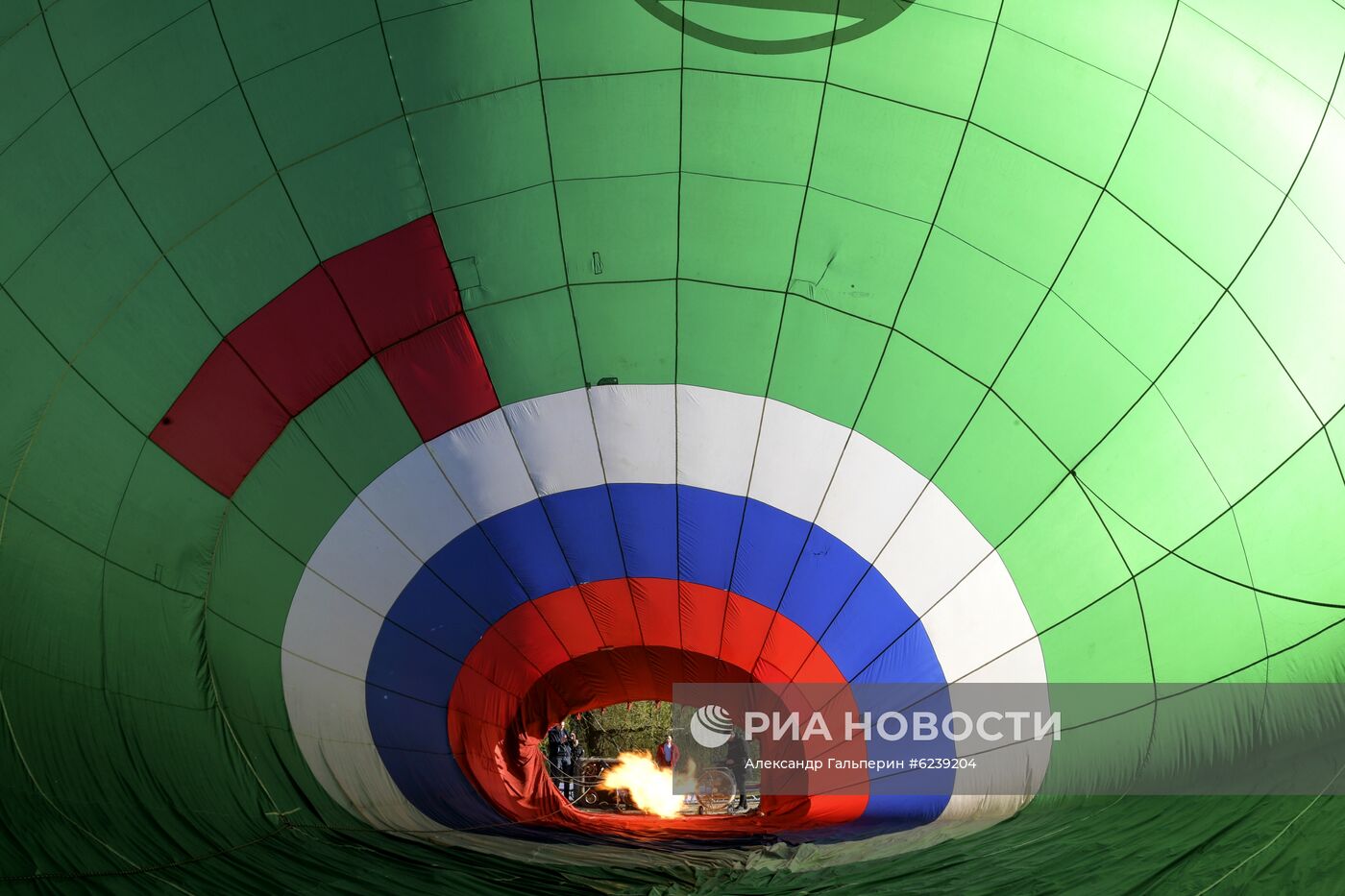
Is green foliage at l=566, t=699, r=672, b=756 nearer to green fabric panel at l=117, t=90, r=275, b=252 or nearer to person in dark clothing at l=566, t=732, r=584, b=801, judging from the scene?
person in dark clothing at l=566, t=732, r=584, b=801

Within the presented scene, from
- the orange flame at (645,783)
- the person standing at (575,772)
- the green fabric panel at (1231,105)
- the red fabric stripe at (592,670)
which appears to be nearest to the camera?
the green fabric panel at (1231,105)

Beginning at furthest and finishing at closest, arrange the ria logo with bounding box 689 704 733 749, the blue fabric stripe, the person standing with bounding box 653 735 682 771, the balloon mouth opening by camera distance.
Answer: the person standing with bounding box 653 735 682 771 < the ria logo with bounding box 689 704 733 749 < the balloon mouth opening < the blue fabric stripe

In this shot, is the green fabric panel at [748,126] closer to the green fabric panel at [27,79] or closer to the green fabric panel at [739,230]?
the green fabric panel at [739,230]

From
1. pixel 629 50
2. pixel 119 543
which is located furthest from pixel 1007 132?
pixel 119 543

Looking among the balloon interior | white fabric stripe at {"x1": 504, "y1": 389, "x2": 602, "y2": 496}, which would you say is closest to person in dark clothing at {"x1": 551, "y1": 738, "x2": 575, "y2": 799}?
the balloon interior

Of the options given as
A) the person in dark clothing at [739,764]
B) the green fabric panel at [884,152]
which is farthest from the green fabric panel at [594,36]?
the person in dark clothing at [739,764]

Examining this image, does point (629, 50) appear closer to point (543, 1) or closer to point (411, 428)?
point (543, 1)
